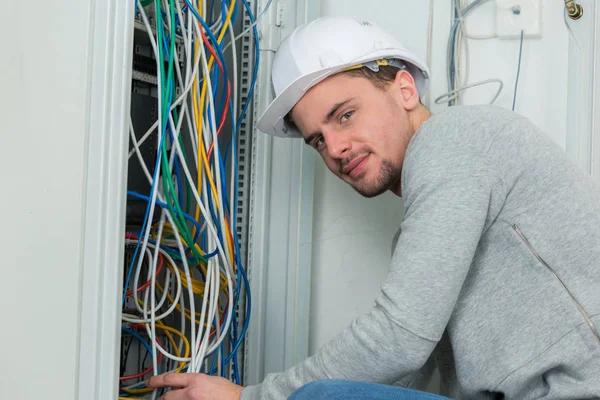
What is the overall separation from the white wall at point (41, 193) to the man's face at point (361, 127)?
50 cm

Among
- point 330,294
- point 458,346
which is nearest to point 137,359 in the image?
point 330,294

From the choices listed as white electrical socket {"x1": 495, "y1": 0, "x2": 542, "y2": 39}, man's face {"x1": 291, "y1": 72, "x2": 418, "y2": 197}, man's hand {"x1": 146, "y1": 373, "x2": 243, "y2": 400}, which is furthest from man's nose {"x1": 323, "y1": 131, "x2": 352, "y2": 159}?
white electrical socket {"x1": 495, "y1": 0, "x2": 542, "y2": 39}

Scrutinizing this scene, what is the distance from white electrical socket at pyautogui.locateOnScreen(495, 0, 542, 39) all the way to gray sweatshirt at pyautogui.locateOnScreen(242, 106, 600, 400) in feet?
2.05

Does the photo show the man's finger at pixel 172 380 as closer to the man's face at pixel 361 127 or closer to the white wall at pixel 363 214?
the man's face at pixel 361 127

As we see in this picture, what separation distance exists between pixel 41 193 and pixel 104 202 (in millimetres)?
81

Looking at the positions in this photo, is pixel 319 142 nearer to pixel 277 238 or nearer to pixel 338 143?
pixel 338 143

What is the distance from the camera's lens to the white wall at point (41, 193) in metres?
0.81

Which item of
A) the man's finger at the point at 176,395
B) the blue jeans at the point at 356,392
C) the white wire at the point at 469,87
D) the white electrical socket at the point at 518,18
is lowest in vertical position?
the man's finger at the point at 176,395

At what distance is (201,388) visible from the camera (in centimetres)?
102

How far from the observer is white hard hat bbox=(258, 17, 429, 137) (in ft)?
3.91

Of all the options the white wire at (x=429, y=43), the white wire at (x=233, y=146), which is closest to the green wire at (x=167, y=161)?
the white wire at (x=233, y=146)

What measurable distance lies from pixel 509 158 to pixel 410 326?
29cm

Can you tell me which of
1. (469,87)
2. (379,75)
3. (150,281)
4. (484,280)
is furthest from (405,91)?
(150,281)

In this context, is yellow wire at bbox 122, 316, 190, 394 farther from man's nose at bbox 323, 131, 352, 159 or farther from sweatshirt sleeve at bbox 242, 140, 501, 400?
man's nose at bbox 323, 131, 352, 159
